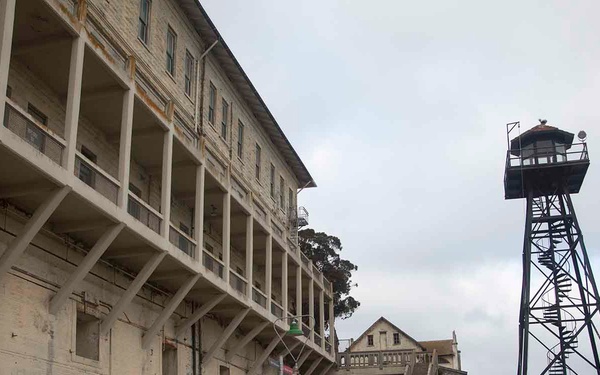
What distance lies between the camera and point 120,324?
2216cm

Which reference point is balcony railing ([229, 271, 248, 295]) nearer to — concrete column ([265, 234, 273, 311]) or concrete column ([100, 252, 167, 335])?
concrete column ([265, 234, 273, 311])

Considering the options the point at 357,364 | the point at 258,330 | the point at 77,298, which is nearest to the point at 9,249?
the point at 77,298

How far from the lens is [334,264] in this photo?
55062 millimetres

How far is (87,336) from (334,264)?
1383 inches

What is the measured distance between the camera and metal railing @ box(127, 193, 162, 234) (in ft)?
68.4

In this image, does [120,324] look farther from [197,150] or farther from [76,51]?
[76,51]

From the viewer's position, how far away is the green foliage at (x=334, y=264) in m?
54.4

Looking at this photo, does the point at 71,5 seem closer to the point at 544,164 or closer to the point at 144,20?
the point at 144,20

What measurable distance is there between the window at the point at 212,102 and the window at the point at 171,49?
3.45 meters

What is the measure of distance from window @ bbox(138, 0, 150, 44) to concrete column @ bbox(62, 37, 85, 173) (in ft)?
24.1

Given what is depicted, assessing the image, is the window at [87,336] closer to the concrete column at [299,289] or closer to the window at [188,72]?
the window at [188,72]

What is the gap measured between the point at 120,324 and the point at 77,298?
235 centimetres

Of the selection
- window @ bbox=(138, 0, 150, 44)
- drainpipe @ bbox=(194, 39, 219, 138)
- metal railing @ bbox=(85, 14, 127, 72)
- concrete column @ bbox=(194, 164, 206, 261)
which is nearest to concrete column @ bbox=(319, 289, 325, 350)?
drainpipe @ bbox=(194, 39, 219, 138)

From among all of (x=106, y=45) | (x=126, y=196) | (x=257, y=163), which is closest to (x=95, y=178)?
(x=126, y=196)
